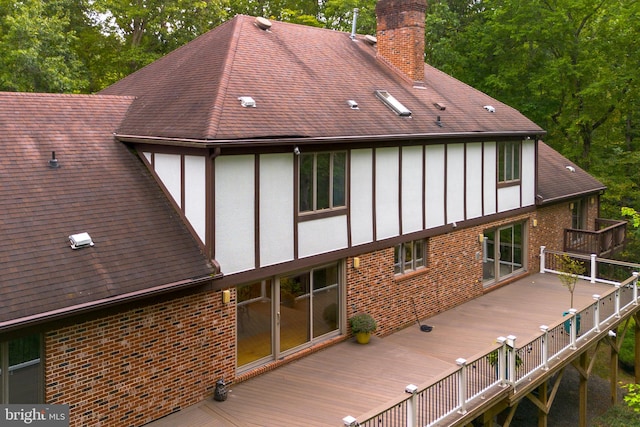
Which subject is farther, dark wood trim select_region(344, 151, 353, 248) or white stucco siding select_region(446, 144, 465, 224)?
white stucco siding select_region(446, 144, 465, 224)

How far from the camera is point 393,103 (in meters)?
14.2

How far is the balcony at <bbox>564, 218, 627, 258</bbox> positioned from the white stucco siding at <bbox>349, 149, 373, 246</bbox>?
10032 mm

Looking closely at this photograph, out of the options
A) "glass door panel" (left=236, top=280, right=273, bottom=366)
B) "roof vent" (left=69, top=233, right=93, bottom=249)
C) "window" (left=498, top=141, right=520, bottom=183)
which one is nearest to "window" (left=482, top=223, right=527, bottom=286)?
"window" (left=498, top=141, right=520, bottom=183)

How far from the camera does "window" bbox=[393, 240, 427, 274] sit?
1371cm

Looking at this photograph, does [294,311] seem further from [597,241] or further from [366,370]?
[597,241]

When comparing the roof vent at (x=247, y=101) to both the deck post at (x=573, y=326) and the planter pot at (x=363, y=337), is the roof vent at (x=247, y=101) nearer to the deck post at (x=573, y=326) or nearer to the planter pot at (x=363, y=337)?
the planter pot at (x=363, y=337)

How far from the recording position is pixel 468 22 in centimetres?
3278

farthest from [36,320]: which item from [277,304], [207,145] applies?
[277,304]

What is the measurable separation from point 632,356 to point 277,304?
Answer: 15.0m

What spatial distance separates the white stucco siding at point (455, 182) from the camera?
15.0 meters

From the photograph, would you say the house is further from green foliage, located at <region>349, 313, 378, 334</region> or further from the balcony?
the balcony

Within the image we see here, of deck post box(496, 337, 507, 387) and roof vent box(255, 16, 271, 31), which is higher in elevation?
roof vent box(255, 16, 271, 31)

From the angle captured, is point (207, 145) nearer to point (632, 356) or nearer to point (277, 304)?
point (277, 304)

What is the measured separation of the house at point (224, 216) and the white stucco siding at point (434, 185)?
0.05 meters
